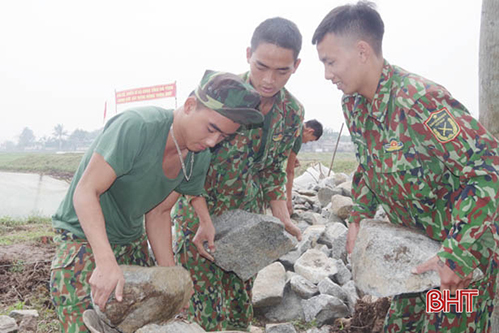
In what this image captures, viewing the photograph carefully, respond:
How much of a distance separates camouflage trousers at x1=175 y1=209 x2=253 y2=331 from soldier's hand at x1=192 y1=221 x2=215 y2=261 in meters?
0.12

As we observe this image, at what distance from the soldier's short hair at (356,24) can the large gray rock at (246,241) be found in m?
1.36

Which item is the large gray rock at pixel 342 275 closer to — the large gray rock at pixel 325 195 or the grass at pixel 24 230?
the large gray rock at pixel 325 195

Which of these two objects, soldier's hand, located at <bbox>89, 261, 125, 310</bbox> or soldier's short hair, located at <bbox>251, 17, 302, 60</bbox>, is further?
soldier's short hair, located at <bbox>251, 17, 302, 60</bbox>

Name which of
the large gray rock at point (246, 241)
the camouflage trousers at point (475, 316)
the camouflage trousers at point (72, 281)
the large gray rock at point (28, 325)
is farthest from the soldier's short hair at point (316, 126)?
the camouflage trousers at point (72, 281)

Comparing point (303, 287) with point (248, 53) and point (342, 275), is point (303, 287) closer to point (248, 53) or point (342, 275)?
point (342, 275)

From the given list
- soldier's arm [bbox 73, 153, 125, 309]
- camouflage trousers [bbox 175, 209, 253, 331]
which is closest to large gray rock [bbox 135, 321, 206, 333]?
soldier's arm [bbox 73, 153, 125, 309]

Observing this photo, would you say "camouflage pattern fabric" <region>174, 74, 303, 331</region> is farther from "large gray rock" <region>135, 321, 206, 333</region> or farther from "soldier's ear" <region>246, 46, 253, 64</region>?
"large gray rock" <region>135, 321, 206, 333</region>

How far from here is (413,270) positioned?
1.79 m

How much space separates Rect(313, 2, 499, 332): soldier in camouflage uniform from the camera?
1.60 m

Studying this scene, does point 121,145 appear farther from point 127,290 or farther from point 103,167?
point 127,290

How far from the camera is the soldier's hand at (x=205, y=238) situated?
8.89 feet

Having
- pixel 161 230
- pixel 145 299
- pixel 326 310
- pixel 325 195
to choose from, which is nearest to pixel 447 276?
pixel 145 299

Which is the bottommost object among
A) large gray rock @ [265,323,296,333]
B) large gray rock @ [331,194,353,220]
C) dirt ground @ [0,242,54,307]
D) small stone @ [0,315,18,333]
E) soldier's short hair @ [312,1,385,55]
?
dirt ground @ [0,242,54,307]

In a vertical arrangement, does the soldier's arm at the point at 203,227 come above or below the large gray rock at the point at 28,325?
above
